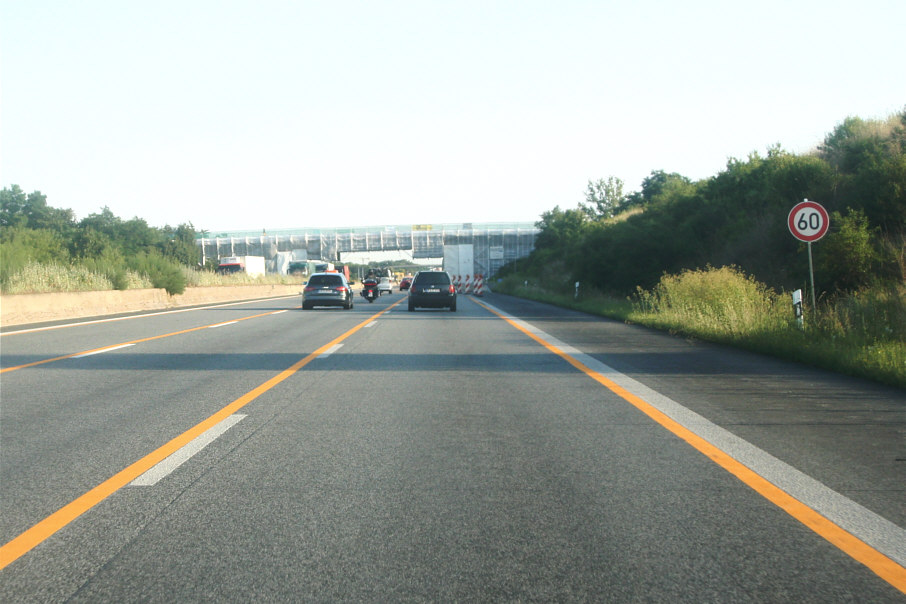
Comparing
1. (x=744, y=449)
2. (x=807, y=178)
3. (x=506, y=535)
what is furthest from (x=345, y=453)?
(x=807, y=178)

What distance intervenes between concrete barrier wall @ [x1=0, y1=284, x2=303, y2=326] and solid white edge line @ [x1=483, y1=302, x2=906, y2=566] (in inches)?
811

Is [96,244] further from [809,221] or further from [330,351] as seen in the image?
[809,221]

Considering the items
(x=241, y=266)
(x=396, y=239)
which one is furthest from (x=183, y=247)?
(x=396, y=239)

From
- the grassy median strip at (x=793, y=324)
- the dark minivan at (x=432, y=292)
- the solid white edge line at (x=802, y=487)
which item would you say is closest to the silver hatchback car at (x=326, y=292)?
the dark minivan at (x=432, y=292)

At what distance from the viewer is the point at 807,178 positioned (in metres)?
29.0

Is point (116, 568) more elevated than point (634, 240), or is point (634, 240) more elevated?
point (634, 240)

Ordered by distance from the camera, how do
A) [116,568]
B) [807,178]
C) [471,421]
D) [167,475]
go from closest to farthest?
[116,568], [167,475], [471,421], [807,178]

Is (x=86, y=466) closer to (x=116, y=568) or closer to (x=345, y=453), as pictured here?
(x=345, y=453)

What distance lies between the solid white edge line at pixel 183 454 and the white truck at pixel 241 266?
60.8 meters

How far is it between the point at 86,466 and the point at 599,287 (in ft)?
126

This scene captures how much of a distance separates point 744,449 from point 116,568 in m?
4.49

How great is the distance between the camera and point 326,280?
32.9m

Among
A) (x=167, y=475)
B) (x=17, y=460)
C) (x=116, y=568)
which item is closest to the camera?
(x=116, y=568)

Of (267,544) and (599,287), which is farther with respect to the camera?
(599,287)
